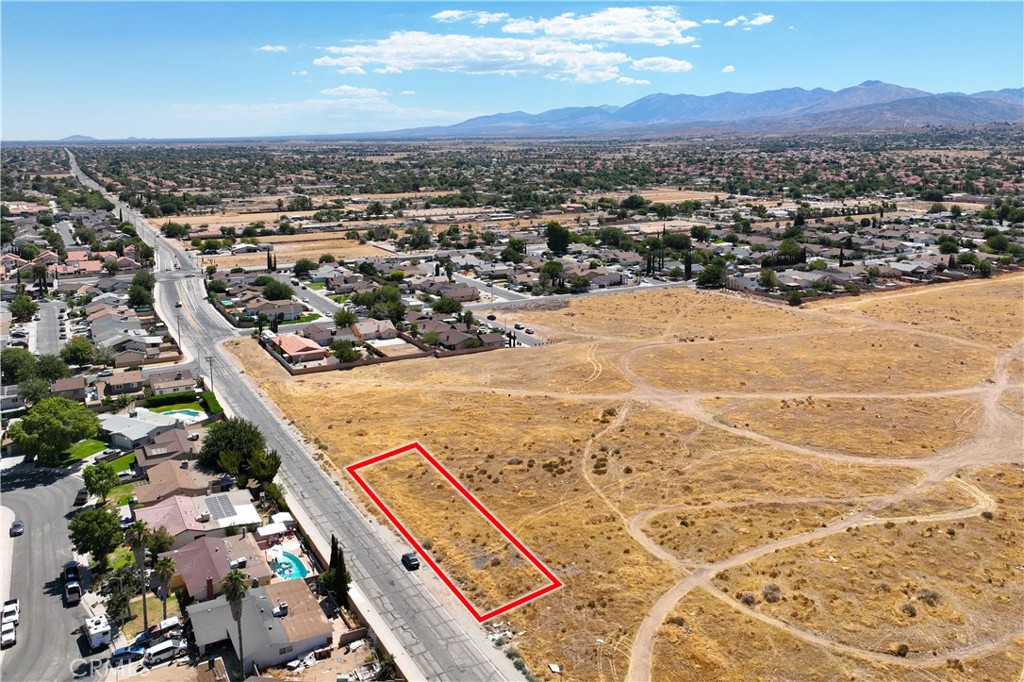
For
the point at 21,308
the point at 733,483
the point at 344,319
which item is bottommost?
the point at 733,483

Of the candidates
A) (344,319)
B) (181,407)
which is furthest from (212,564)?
(344,319)

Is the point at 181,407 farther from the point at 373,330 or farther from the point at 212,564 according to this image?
the point at 212,564

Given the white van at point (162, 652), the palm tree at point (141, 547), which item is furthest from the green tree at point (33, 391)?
the white van at point (162, 652)

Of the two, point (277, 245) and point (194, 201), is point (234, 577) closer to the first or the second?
point (277, 245)

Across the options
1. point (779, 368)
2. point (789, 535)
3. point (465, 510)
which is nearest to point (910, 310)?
point (779, 368)

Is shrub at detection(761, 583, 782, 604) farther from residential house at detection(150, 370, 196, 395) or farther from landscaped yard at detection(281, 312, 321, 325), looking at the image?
landscaped yard at detection(281, 312, 321, 325)
